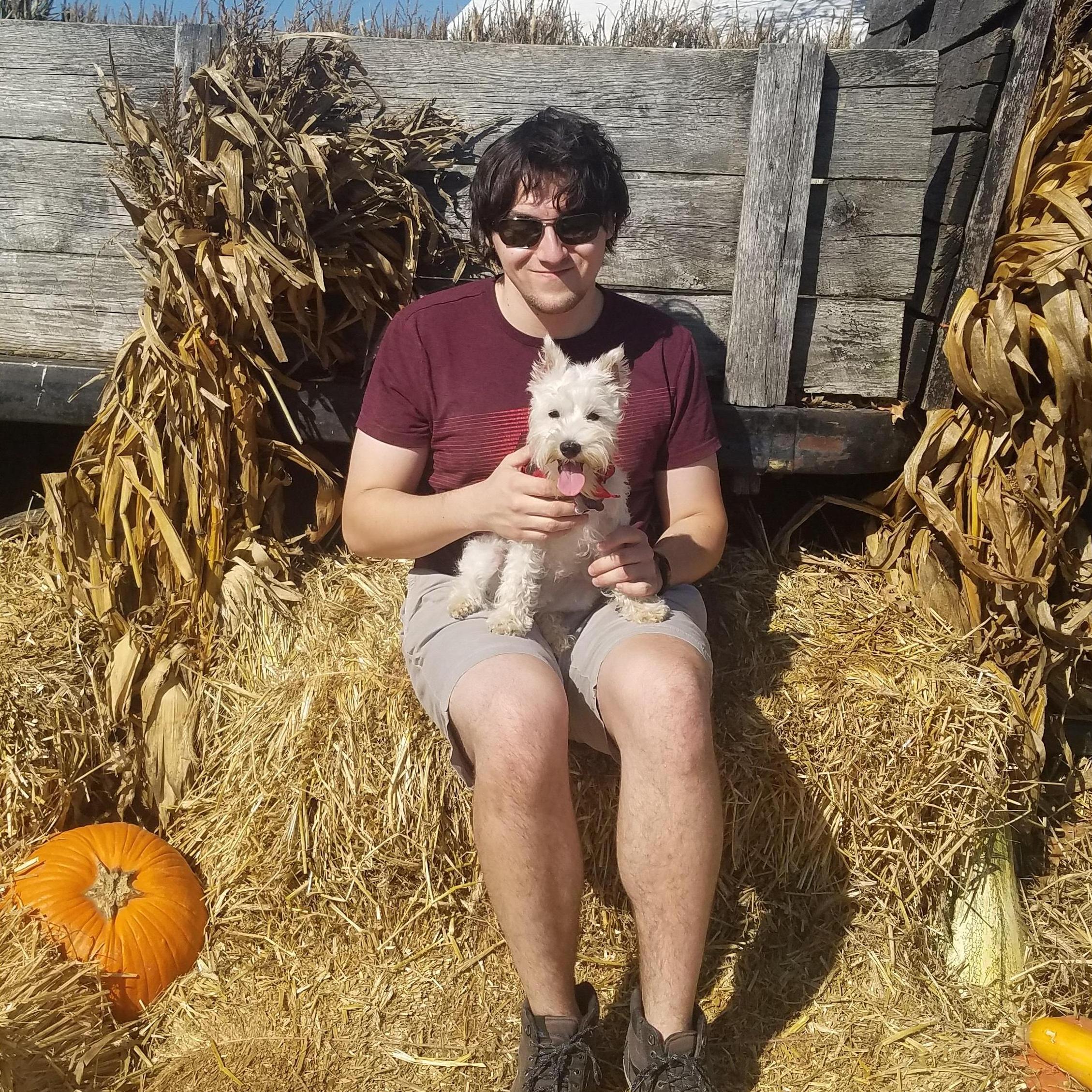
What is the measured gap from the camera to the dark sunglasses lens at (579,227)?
101 inches

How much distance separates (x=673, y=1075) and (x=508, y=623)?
1160mm

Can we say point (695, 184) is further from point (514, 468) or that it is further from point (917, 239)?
point (514, 468)

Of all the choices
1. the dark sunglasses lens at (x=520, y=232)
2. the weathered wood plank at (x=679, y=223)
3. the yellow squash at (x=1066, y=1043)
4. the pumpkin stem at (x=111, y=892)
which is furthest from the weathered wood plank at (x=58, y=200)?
the yellow squash at (x=1066, y=1043)

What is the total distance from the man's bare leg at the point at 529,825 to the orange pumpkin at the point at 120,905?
105 centimetres

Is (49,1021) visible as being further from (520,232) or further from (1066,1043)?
(1066,1043)

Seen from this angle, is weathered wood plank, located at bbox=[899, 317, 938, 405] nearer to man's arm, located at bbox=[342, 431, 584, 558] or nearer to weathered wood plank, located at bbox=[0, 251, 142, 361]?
man's arm, located at bbox=[342, 431, 584, 558]

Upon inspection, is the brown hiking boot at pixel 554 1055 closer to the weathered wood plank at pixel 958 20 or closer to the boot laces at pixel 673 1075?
the boot laces at pixel 673 1075

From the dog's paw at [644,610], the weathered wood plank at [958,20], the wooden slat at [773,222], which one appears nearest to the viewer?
the dog's paw at [644,610]

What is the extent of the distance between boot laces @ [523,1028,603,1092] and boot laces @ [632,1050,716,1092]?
0.05 m

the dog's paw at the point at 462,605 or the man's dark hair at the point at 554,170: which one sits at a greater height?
the man's dark hair at the point at 554,170

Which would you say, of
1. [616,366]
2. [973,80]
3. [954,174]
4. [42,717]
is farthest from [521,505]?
[973,80]

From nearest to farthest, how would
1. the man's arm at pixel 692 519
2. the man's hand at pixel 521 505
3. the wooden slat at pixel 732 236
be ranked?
1. the man's hand at pixel 521 505
2. the man's arm at pixel 692 519
3. the wooden slat at pixel 732 236

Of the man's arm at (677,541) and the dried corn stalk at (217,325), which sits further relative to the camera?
the dried corn stalk at (217,325)

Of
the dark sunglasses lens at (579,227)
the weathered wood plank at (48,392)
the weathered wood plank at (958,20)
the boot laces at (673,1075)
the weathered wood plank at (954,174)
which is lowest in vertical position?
the boot laces at (673,1075)
